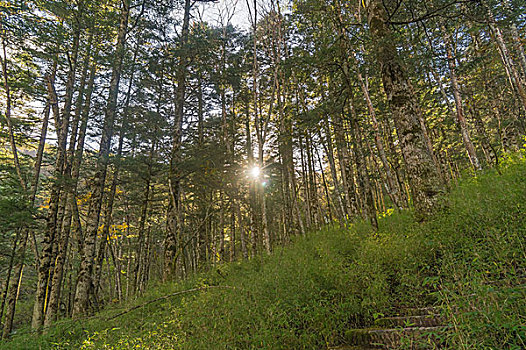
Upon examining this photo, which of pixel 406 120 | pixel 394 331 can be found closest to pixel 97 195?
pixel 394 331

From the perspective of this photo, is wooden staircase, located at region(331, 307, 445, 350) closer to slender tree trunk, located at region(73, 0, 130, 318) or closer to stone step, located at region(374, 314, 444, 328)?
stone step, located at region(374, 314, 444, 328)

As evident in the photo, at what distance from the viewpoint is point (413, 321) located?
10.6ft

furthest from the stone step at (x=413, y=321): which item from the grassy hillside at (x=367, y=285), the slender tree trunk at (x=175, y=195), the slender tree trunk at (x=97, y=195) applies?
the slender tree trunk at (x=97, y=195)

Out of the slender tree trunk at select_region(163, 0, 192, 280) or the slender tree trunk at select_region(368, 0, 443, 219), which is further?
the slender tree trunk at select_region(163, 0, 192, 280)

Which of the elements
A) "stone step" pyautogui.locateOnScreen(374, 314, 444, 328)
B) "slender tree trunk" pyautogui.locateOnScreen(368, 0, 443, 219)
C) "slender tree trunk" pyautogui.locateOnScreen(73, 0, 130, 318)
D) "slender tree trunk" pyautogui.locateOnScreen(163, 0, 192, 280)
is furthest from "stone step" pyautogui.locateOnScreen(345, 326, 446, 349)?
"slender tree trunk" pyautogui.locateOnScreen(73, 0, 130, 318)

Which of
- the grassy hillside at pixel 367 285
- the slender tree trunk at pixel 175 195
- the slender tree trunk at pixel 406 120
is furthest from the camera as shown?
the slender tree trunk at pixel 175 195

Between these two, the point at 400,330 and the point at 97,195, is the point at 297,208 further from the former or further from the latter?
the point at 97,195

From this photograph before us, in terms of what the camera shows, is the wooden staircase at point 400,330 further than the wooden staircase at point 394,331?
No

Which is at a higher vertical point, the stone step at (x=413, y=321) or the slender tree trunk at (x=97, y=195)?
the slender tree trunk at (x=97, y=195)

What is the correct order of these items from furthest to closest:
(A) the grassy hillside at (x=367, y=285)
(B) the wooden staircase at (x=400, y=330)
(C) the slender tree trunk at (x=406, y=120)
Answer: (C) the slender tree trunk at (x=406, y=120), (A) the grassy hillside at (x=367, y=285), (B) the wooden staircase at (x=400, y=330)

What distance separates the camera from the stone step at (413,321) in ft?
9.86

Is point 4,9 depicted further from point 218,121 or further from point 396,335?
point 396,335

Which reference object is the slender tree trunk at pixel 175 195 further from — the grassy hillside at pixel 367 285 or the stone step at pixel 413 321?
the stone step at pixel 413 321

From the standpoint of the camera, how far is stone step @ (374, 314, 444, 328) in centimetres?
301
